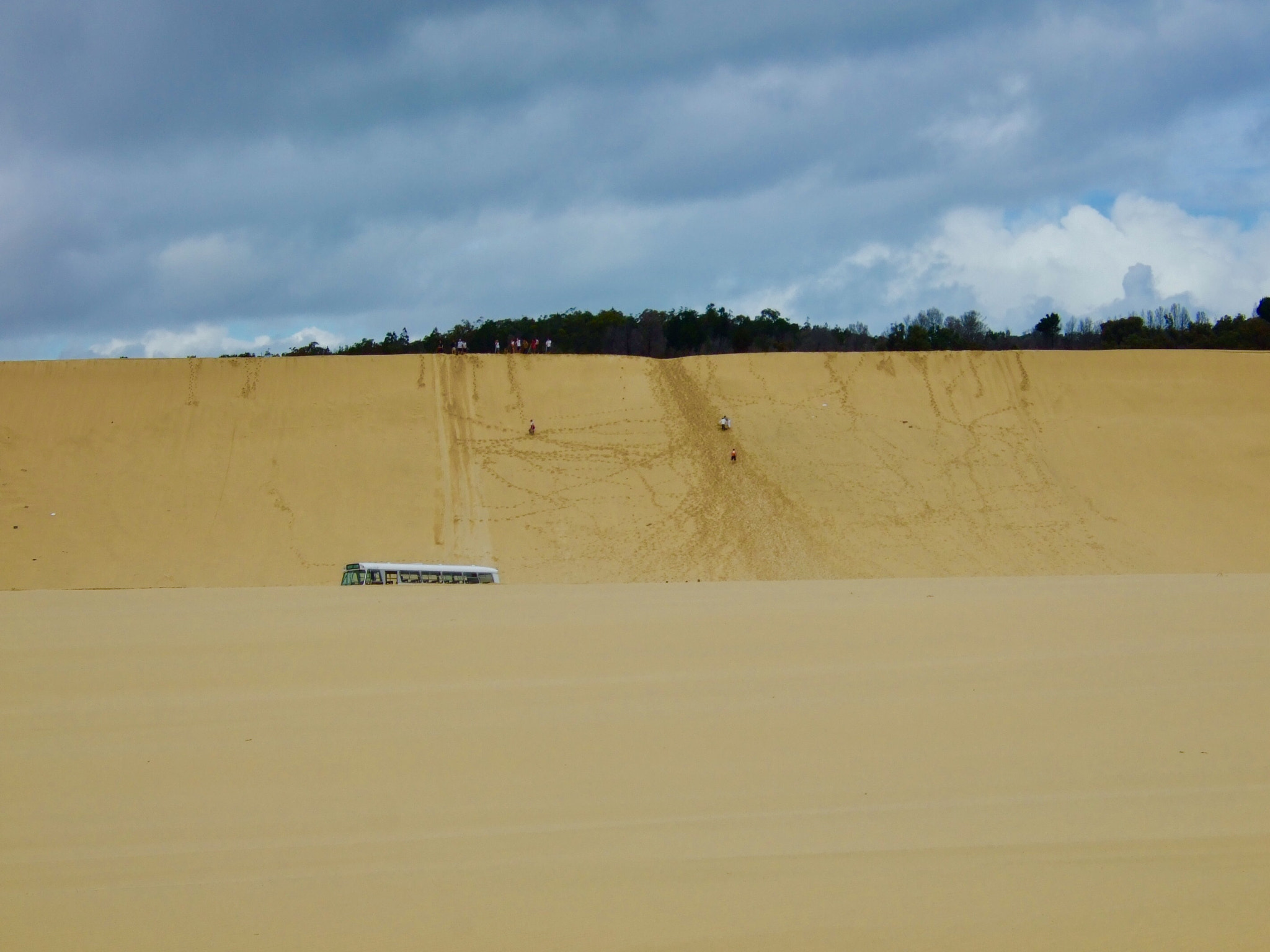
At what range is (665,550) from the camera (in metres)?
31.3

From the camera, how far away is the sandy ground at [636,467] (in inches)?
1223

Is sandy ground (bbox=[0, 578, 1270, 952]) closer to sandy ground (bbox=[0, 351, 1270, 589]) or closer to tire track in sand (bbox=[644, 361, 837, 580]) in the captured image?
tire track in sand (bbox=[644, 361, 837, 580])

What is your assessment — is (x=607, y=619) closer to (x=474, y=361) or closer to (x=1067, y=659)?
(x=1067, y=659)

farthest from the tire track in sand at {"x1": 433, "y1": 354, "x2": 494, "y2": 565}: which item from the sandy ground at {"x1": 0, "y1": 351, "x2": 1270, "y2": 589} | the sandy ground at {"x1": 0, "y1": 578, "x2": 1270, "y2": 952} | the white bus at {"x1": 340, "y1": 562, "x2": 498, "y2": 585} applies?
the sandy ground at {"x1": 0, "y1": 578, "x2": 1270, "y2": 952}

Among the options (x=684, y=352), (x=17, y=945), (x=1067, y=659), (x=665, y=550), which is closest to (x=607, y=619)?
(x=1067, y=659)

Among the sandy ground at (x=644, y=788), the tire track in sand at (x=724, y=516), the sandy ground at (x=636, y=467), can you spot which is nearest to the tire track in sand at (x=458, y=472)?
the sandy ground at (x=636, y=467)

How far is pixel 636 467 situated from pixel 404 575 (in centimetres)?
1350

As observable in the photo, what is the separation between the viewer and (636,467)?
116 feet

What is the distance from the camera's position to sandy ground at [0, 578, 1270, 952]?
4516 mm

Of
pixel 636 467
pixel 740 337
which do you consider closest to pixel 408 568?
pixel 636 467

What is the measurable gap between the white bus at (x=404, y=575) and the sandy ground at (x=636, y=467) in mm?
6335

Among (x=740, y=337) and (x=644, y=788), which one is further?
(x=740, y=337)

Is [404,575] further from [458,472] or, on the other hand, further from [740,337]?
[740,337]

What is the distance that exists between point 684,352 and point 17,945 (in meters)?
66.1
